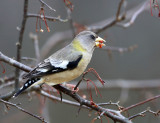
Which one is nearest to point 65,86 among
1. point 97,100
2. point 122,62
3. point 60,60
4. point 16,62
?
point 60,60

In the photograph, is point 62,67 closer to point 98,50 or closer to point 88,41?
point 88,41

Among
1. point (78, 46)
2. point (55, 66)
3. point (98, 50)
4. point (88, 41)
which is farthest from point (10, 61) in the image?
point (98, 50)

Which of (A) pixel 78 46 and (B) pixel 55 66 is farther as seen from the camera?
(A) pixel 78 46

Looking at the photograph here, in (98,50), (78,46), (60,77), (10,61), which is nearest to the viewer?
(10,61)

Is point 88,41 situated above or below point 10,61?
above

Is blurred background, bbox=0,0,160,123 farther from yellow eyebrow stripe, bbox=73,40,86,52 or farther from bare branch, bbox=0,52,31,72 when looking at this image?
bare branch, bbox=0,52,31,72

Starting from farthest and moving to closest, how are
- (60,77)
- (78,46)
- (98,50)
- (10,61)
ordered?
(98,50) → (78,46) → (60,77) → (10,61)

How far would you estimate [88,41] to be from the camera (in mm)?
3670

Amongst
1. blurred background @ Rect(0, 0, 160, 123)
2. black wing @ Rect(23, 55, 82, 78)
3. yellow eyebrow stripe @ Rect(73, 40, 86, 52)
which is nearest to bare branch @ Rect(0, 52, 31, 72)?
black wing @ Rect(23, 55, 82, 78)

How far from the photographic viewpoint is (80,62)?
3.30 m

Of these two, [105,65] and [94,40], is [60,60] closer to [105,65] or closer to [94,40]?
[94,40]

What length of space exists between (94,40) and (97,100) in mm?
3647

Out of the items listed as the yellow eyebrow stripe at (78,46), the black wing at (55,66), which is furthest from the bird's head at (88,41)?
the black wing at (55,66)

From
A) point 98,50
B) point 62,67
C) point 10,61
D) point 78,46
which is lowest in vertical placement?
point 98,50
